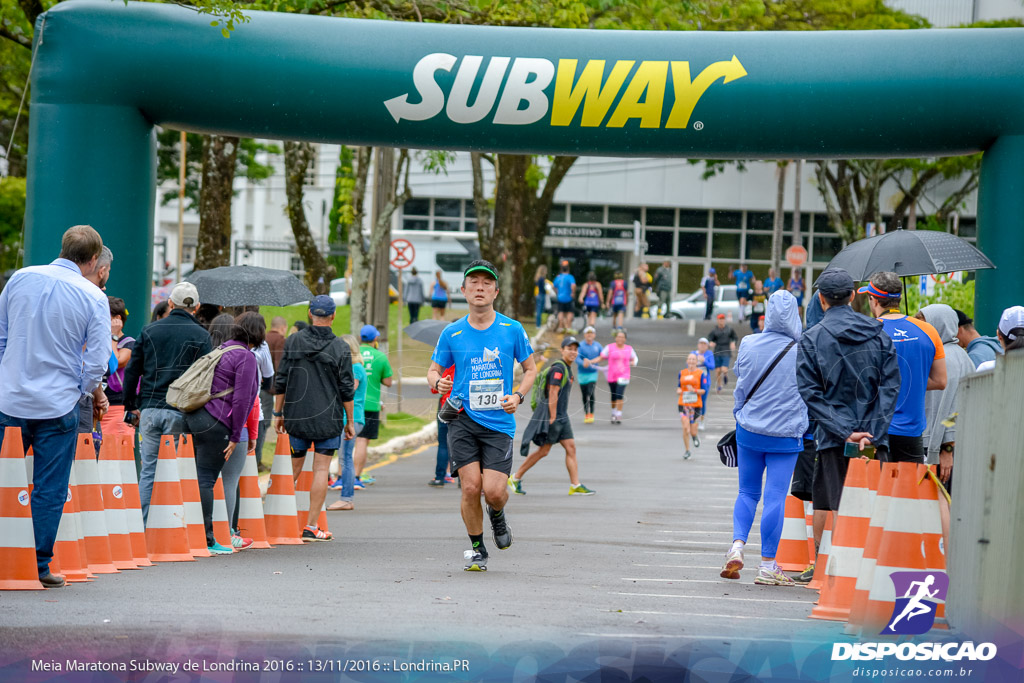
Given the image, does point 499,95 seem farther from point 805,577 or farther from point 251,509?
point 805,577

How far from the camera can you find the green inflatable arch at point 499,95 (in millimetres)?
9469

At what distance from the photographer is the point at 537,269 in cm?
3447

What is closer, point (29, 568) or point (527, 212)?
point (29, 568)

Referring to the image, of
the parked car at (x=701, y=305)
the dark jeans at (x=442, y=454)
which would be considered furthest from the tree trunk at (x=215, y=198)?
the parked car at (x=701, y=305)

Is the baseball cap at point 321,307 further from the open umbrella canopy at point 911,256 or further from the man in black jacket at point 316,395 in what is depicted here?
the open umbrella canopy at point 911,256

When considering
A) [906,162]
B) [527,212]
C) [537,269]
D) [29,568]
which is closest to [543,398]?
[29,568]

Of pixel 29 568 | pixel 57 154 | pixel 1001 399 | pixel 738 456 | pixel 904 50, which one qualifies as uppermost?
pixel 904 50

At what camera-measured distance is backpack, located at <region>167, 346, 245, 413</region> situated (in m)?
8.55

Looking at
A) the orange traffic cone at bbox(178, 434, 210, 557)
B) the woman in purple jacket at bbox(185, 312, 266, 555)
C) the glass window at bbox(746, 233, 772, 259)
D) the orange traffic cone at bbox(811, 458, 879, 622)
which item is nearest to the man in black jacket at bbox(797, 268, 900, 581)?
the orange traffic cone at bbox(811, 458, 879, 622)

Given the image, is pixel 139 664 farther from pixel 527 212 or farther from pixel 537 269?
pixel 537 269

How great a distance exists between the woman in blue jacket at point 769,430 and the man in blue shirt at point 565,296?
2304 centimetres

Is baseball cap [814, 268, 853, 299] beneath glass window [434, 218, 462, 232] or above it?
beneath

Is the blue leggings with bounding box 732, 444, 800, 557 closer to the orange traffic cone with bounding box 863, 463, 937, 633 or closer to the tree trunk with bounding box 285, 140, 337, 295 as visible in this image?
the orange traffic cone with bounding box 863, 463, 937, 633

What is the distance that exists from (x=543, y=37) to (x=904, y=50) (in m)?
2.75
